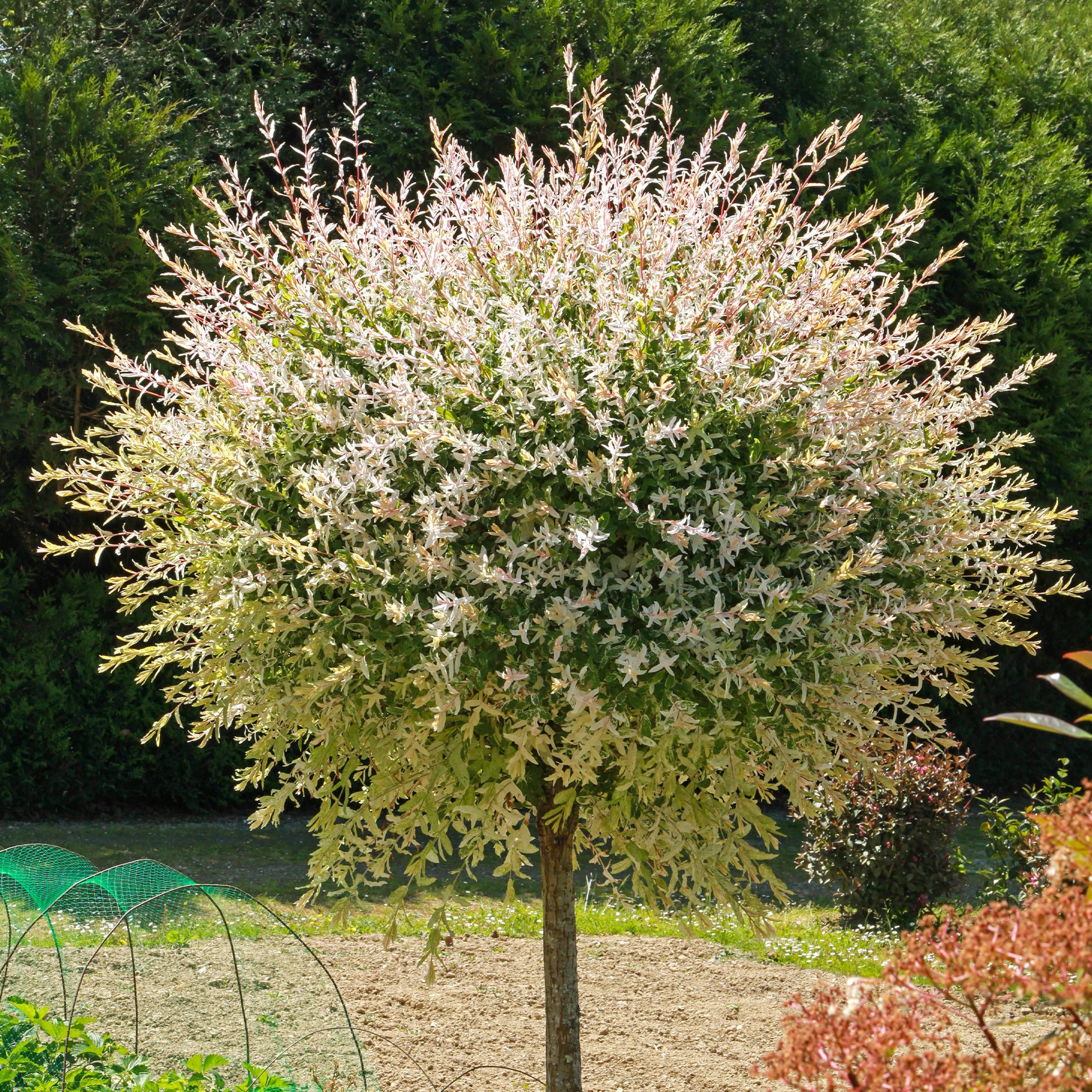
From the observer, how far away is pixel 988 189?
453 inches

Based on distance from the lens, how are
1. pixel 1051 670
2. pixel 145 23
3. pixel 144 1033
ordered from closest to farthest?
pixel 144 1033 → pixel 145 23 → pixel 1051 670

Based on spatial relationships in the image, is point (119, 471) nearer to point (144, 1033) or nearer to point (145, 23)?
point (144, 1033)

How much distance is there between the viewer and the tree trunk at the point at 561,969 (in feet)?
13.1

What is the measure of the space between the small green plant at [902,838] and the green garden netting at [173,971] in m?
4.02

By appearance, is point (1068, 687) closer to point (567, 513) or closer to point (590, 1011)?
point (567, 513)

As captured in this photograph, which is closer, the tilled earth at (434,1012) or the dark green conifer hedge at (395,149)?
the tilled earth at (434,1012)

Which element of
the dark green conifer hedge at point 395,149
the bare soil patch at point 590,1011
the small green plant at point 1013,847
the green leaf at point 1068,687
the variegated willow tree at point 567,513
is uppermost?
the dark green conifer hedge at point 395,149

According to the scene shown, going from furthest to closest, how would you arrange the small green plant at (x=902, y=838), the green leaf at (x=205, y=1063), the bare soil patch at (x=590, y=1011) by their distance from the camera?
1. the small green plant at (x=902, y=838)
2. the bare soil patch at (x=590, y=1011)
3. the green leaf at (x=205, y=1063)

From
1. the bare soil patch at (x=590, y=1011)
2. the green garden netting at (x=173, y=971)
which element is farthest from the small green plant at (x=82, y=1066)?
the bare soil patch at (x=590, y=1011)

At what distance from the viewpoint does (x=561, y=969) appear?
400 cm

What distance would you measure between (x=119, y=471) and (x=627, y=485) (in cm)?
193

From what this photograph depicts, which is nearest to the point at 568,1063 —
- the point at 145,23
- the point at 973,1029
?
the point at 973,1029

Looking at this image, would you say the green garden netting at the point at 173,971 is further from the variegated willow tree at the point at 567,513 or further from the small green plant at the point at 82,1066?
the variegated willow tree at the point at 567,513

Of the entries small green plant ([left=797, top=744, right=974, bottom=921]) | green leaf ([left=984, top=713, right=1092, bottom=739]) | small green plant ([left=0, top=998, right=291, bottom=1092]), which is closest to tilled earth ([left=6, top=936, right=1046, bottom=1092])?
small green plant ([left=0, top=998, right=291, bottom=1092])
